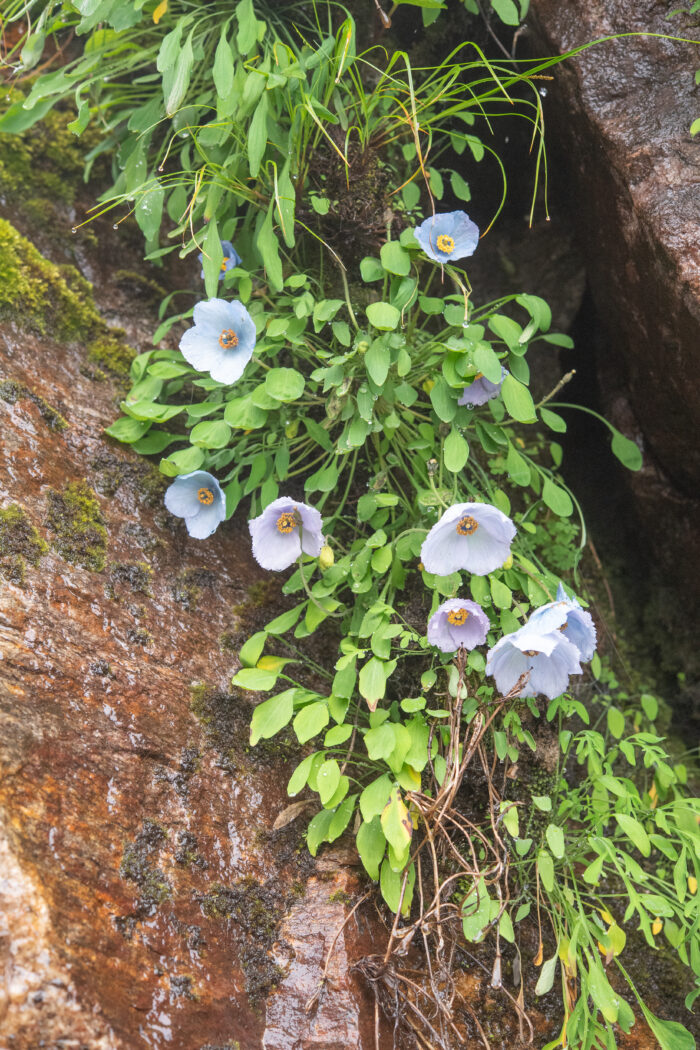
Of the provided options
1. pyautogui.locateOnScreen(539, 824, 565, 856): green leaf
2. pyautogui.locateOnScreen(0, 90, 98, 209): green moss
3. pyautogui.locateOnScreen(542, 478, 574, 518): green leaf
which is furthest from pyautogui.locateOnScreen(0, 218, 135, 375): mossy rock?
pyautogui.locateOnScreen(539, 824, 565, 856): green leaf

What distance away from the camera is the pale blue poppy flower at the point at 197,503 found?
1.62m

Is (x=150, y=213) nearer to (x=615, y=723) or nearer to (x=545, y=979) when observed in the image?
(x=615, y=723)

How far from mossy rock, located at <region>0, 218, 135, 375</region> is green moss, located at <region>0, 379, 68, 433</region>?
0.71 feet

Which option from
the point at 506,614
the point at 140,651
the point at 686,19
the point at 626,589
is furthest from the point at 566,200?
the point at 140,651

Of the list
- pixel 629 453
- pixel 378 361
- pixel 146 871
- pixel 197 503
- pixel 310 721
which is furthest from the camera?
pixel 629 453

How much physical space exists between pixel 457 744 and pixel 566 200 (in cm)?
155

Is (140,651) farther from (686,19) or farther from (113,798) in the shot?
(686,19)

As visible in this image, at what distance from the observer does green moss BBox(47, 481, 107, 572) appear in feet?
4.87

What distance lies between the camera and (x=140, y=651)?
1.46 meters

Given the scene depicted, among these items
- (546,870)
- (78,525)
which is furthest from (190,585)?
(546,870)

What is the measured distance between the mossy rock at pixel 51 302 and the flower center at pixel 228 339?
1.28 ft

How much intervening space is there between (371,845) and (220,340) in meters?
1.06

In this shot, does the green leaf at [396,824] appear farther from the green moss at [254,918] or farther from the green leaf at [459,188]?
the green leaf at [459,188]

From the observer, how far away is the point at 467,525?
1.38m
